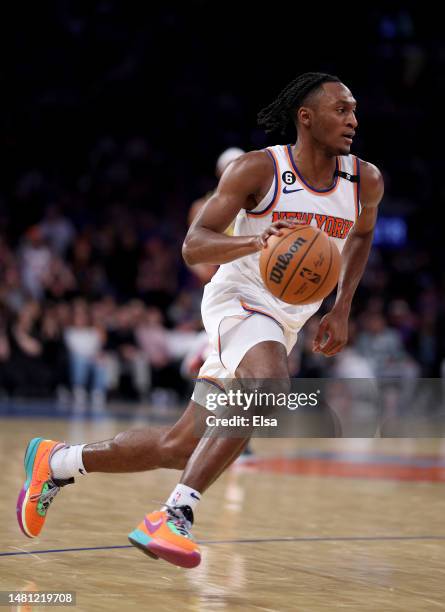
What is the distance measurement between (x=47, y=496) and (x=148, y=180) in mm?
12160

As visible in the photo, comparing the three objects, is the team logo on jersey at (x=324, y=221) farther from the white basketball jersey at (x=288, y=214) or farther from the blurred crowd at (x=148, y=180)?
the blurred crowd at (x=148, y=180)

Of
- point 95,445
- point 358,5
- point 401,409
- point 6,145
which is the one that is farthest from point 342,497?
point 358,5

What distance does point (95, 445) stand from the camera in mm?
4246

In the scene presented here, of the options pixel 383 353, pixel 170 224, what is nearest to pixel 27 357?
pixel 170 224

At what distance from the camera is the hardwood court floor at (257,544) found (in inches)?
133

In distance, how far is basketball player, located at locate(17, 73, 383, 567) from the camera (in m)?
3.79

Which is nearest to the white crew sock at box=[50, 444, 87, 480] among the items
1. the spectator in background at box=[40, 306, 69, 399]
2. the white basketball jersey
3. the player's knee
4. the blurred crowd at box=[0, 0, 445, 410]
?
the player's knee

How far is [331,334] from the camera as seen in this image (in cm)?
424

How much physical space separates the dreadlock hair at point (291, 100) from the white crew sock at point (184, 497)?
1572 mm

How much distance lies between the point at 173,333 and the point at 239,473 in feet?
22.4

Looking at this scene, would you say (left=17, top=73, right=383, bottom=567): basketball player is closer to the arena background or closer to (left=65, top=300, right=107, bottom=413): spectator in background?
the arena background

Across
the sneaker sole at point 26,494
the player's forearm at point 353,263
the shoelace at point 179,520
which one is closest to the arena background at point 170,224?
the sneaker sole at point 26,494

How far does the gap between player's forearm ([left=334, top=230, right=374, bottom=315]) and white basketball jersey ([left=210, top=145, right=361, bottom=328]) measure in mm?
219

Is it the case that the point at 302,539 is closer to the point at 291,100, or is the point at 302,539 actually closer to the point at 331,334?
the point at 331,334
